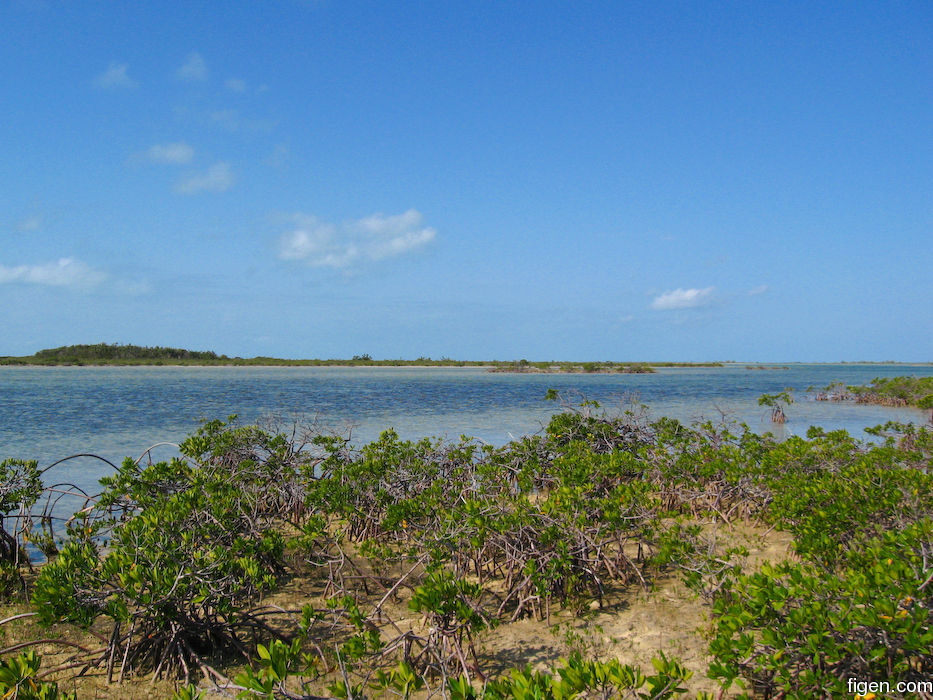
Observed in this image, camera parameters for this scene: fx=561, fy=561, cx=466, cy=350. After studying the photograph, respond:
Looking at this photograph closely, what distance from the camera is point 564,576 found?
455 centimetres

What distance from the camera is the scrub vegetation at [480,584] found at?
8.40ft

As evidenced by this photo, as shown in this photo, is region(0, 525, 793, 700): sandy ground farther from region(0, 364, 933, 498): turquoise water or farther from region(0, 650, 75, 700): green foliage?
region(0, 364, 933, 498): turquoise water

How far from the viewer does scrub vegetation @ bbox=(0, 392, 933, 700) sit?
2561 millimetres

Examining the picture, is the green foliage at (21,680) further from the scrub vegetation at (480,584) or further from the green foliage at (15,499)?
the green foliage at (15,499)

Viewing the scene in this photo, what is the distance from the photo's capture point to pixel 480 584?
14.5ft

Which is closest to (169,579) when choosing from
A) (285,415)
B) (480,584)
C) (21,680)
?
(21,680)

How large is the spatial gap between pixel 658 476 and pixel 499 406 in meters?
14.9

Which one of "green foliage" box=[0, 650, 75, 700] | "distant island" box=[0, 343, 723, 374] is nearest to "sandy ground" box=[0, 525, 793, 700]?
"green foliage" box=[0, 650, 75, 700]

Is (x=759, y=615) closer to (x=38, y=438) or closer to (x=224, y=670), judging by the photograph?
(x=224, y=670)

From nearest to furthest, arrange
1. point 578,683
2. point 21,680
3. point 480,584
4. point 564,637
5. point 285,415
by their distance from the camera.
→ point 578,683
point 21,680
point 564,637
point 480,584
point 285,415

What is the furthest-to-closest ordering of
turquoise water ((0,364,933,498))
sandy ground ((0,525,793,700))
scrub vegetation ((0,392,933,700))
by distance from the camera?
turquoise water ((0,364,933,498)) < sandy ground ((0,525,793,700)) < scrub vegetation ((0,392,933,700))

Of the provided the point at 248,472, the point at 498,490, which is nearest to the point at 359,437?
the point at 248,472

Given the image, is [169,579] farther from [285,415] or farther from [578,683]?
[285,415]

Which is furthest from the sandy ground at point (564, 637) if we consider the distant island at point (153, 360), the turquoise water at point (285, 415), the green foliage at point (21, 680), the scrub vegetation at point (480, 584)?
the distant island at point (153, 360)
